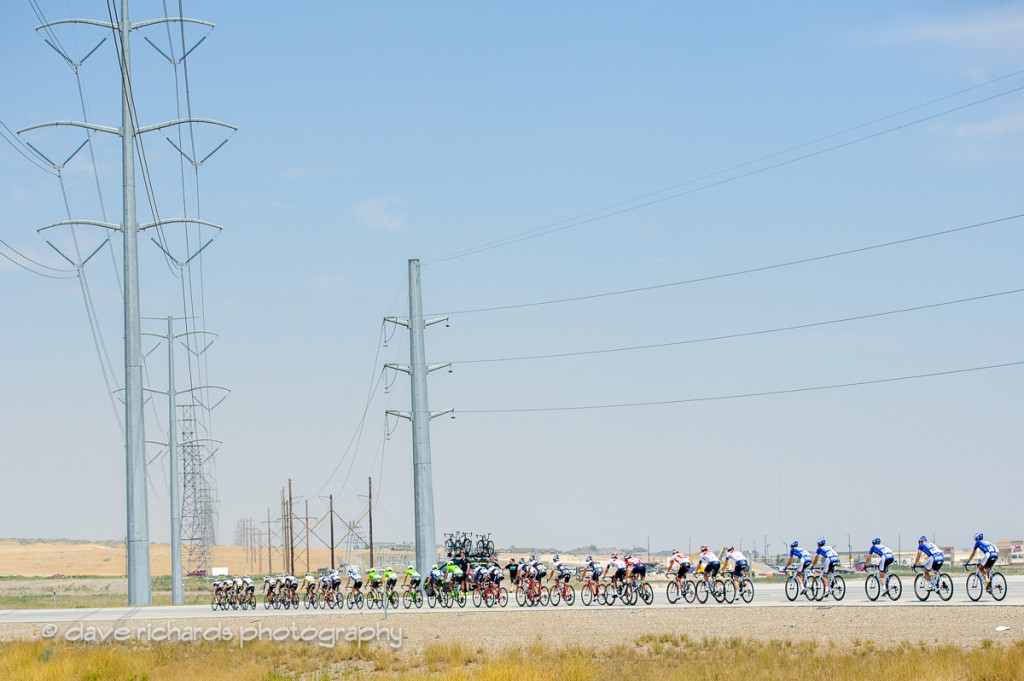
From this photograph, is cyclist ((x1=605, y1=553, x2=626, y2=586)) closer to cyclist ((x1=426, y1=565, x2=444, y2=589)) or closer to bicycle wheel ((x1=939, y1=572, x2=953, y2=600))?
cyclist ((x1=426, y1=565, x2=444, y2=589))

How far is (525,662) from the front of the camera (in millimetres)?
26656

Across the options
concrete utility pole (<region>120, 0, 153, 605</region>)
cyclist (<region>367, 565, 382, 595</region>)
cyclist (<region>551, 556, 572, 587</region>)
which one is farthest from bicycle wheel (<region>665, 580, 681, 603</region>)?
concrete utility pole (<region>120, 0, 153, 605</region>)

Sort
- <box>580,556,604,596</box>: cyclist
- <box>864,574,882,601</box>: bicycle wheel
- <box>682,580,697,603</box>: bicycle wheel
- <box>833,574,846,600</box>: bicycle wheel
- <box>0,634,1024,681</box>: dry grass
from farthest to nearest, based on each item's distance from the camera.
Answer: <box>580,556,604,596</box>: cyclist, <box>682,580,697,603</box>: bicycle wheel, <box>833,574,846,600</box>: bicycle wheel, <box>864,574,882,601</box>: bicycle wheel, <box>0,634,1024,681</box>: dry grass

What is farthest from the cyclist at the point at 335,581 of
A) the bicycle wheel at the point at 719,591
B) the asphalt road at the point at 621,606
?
the bicycle wheel at the point at 719,591

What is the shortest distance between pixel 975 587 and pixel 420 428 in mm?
25740

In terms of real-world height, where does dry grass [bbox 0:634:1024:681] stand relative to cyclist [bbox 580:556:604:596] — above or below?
below

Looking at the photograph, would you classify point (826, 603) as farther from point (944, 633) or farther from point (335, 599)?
point (335, 599)

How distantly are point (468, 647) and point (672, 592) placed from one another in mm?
10823

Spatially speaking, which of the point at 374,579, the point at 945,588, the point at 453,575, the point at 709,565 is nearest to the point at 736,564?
the point at 709,565

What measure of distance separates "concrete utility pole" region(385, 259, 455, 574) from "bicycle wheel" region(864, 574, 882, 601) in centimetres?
2061

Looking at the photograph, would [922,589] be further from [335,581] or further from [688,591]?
[335,581]

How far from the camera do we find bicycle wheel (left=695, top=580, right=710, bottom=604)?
3694 centimetres

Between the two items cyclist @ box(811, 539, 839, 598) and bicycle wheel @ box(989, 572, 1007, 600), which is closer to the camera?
bicycle wheel @ box(989, 572, 1007, 600)

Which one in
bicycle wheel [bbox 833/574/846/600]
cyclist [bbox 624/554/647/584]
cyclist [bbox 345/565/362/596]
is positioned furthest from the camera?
cyclist [bbox 345/565/362/596]
